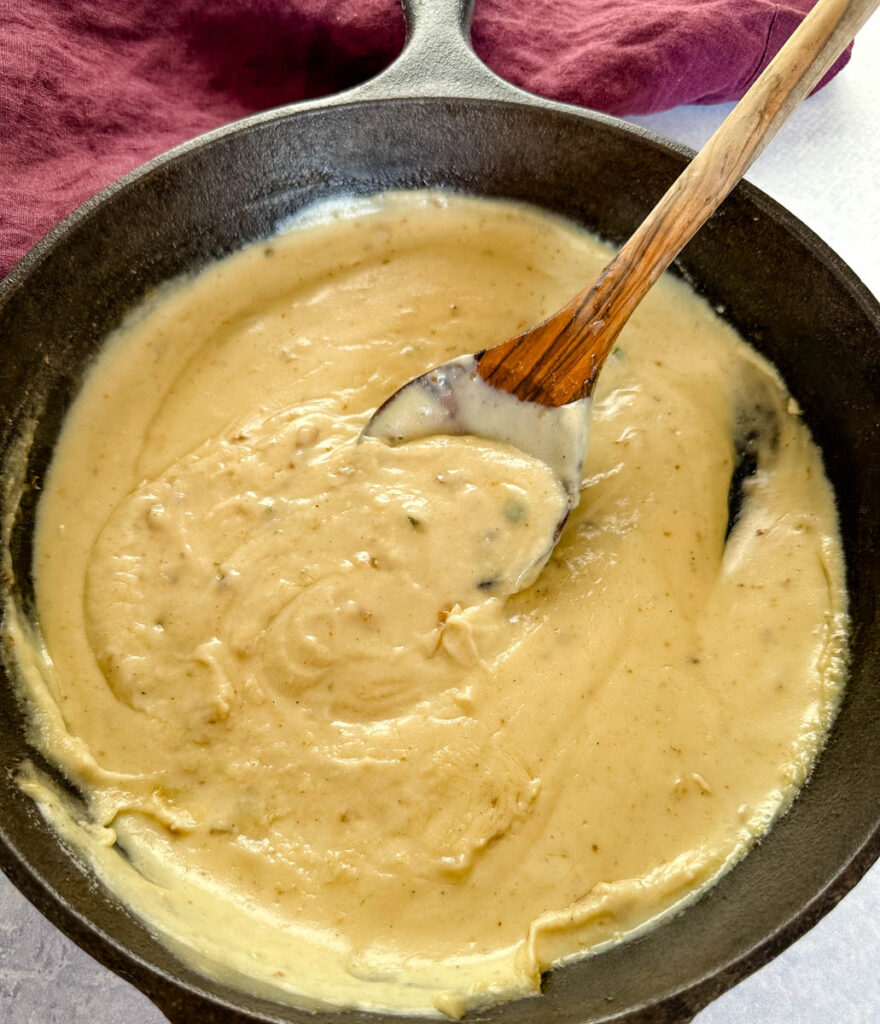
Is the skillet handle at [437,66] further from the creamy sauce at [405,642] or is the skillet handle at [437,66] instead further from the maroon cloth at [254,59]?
the creamy sauce at [405,642]

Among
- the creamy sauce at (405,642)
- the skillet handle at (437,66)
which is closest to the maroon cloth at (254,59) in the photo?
the skillet handle at (437,66)

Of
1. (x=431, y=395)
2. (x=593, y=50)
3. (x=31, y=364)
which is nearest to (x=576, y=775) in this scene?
(x=431, y=395)

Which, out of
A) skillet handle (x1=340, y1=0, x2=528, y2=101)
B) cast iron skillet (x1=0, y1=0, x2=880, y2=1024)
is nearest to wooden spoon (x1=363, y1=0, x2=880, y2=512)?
cast iron skillet (x1=0, y1=0, x2=880, y2=1024)

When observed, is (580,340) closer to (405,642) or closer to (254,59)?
(405,642)

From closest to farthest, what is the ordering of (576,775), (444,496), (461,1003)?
(461,1003)
(576,775)
(444,496)

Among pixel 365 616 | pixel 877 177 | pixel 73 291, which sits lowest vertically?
pixel 365 616

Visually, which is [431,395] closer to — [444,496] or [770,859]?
[444,496]

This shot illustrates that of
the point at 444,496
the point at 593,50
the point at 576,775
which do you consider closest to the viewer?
the point at 576,775

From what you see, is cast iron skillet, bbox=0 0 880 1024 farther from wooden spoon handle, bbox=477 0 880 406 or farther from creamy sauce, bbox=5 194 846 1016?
wooden spoon handle, bbox=477 0 880 406
